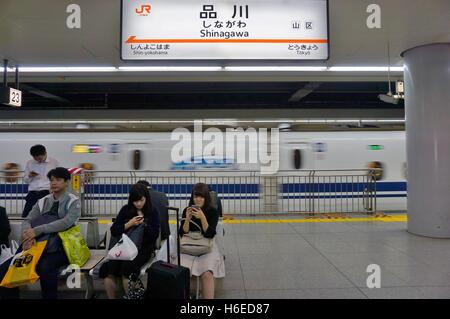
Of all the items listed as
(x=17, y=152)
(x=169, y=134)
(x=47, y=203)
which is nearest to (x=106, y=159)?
(x=169, y=134)

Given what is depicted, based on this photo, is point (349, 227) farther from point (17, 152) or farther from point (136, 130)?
point (17, 152)

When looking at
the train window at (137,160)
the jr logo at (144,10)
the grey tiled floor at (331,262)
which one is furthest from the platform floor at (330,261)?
the train window at (137,160)

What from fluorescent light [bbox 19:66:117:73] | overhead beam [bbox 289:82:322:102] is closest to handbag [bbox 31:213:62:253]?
fluorescent light [bbox 19:66:117:73]

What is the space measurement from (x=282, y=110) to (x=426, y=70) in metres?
8.73

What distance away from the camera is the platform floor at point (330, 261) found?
372 cm

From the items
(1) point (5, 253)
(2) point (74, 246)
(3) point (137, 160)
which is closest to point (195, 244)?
(2) point (74, 246)

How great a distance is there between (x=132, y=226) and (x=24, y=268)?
1028 mm

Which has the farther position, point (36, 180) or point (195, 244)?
point (36, 180)

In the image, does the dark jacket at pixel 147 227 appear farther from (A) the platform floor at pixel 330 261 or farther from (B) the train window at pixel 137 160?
(B) the train window at pixel 137 160

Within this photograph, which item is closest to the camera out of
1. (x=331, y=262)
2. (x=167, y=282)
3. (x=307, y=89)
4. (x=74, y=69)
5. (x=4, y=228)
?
(x=167, y=282)

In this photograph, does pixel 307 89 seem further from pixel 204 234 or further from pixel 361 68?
pixel 204 234

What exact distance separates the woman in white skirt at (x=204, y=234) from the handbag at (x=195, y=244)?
5 centimetres

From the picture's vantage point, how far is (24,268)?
317 cm

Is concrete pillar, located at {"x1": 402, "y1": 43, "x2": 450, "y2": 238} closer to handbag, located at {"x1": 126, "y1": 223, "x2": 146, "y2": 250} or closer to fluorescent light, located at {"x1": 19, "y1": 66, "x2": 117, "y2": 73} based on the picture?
handbag, located at {"x1": 126, "y1": 223, "x2": 146, "y2": 250}
